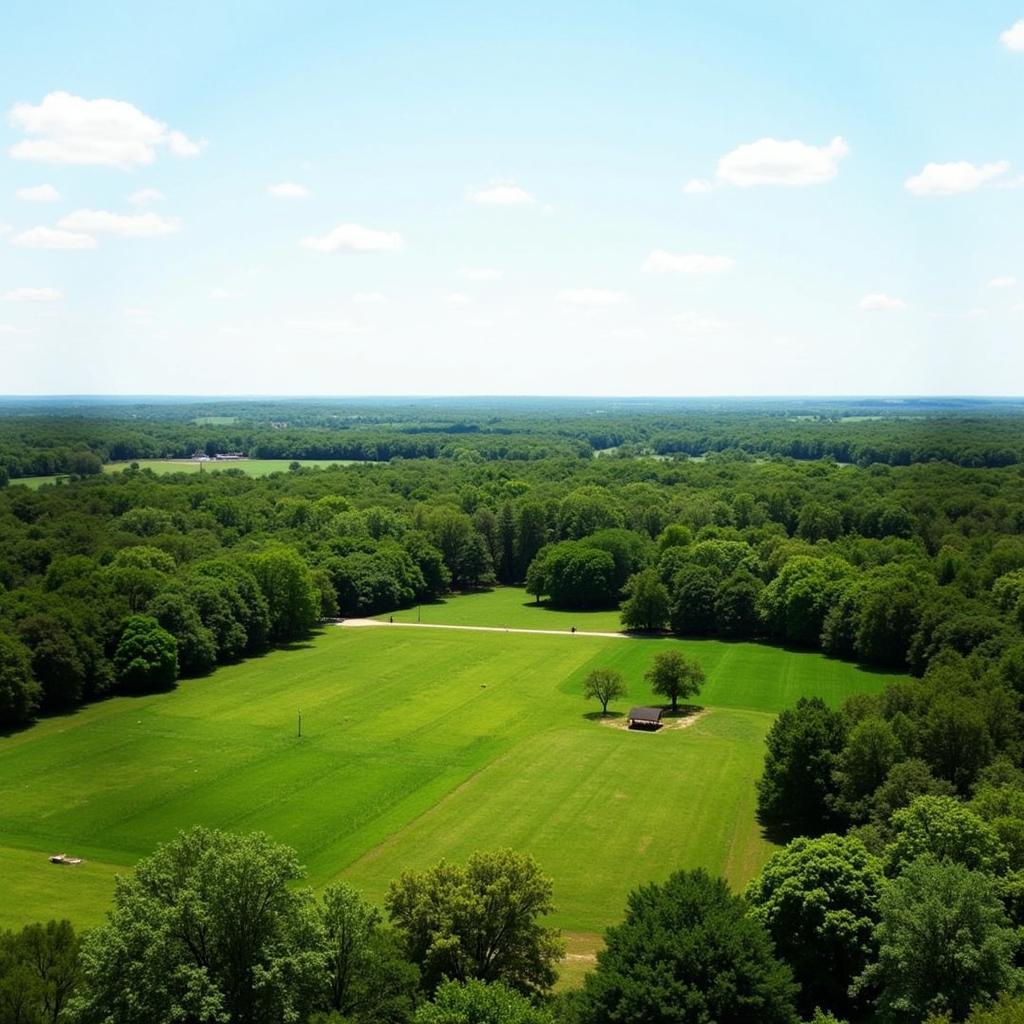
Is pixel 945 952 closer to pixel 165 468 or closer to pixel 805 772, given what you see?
pixel 805 772

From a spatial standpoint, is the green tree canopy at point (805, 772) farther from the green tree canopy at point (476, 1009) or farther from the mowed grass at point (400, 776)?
the green tree canopy at point (476, 1009)

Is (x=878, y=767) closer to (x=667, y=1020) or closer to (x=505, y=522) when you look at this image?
(x=667, y=1020)

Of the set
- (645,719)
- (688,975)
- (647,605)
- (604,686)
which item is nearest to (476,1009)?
(688,975)

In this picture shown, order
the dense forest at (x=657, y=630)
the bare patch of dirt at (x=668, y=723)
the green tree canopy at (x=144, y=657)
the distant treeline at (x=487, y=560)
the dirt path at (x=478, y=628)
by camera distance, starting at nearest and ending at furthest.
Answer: the dense forest at (x=657, y=630) → the bare patch of dirt at (x=668, y=723) → the green tree canopy at (x=144, y=657) → the distant treeline at (x=487, y=560) → the dirt path at (x=478, y=628)

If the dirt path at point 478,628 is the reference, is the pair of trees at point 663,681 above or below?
above

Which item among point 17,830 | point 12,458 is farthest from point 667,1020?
point 12,458

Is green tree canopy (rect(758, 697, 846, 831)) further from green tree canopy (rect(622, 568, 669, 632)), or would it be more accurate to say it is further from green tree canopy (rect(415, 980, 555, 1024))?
green tree canopy (rect(622, 568, 669, 632))

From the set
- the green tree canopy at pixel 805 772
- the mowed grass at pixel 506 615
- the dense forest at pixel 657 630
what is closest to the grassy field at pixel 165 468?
the dense forest at pixel 657 630
